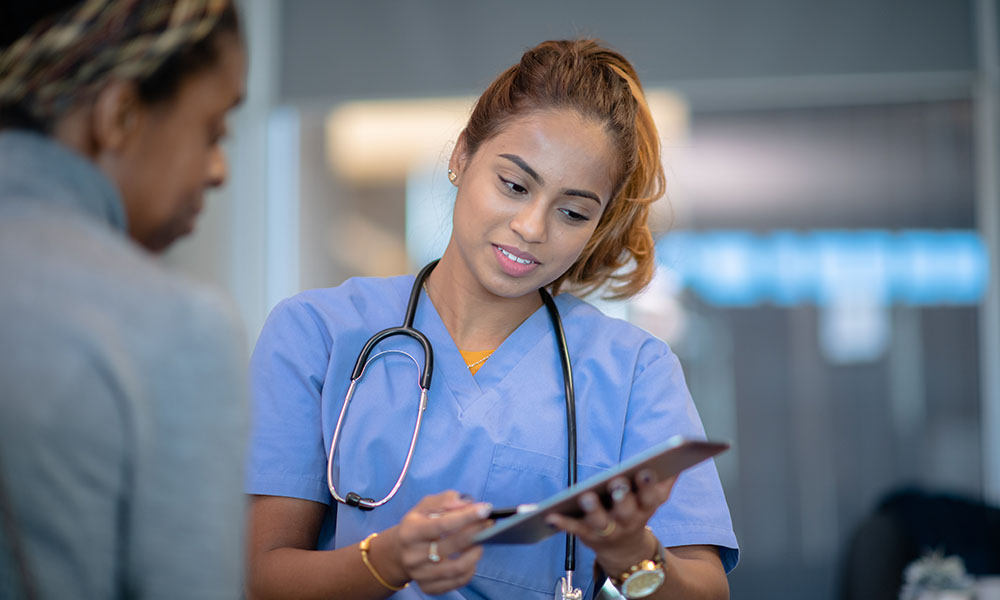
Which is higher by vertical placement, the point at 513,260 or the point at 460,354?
the point at 513,260

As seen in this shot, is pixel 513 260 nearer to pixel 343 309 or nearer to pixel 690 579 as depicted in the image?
pixel 343 309

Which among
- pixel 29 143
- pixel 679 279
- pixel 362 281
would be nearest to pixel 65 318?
pixel 29 143

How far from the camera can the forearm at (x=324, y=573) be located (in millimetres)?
992

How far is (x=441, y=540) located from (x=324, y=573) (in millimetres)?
238

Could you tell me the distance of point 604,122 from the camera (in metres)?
1.31

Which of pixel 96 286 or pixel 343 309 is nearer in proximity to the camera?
pixel 96 286

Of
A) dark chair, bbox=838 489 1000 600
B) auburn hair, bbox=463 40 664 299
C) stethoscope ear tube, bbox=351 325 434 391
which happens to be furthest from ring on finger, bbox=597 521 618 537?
dark chair, bbox=838 489 1000 600

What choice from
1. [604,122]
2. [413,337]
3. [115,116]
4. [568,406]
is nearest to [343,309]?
[413,337]

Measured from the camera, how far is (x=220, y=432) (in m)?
0.61

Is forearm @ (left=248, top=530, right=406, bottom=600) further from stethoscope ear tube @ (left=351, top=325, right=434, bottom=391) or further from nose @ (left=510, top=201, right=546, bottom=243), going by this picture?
nose @ (left=510, top=201, right=546, bottom=243)

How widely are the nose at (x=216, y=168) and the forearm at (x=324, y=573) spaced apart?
1.40ft

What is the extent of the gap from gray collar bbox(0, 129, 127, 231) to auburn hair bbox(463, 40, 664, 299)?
0.78 metres

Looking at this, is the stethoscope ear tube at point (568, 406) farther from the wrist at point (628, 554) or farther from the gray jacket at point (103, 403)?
the gray jacket at point (103, 403)

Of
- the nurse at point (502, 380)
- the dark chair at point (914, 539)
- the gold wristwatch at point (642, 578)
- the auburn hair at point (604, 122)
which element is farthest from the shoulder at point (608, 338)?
the dark chair at point (914, 539)
